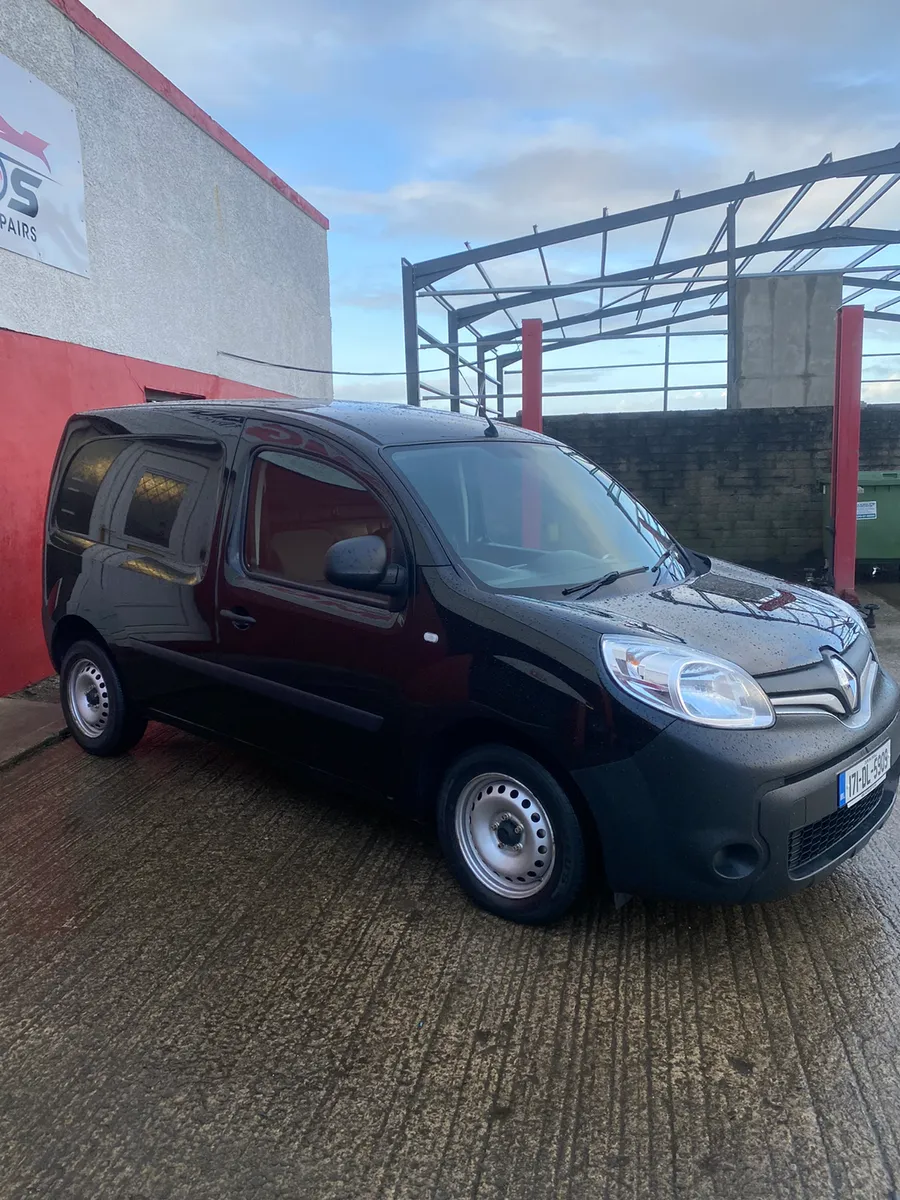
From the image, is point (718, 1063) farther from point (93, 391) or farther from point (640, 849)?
point (93, 391)

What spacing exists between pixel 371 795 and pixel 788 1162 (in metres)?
1.82

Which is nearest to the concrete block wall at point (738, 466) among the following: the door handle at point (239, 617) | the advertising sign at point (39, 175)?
the advertising sign at point (39, 175)

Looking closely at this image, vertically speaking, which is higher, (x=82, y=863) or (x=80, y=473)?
(x=80, y=473)

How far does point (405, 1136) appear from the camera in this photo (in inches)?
84.0

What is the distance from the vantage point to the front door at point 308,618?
3.21m

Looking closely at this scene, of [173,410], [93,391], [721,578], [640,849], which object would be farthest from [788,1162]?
[93,391]

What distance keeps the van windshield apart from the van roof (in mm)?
81

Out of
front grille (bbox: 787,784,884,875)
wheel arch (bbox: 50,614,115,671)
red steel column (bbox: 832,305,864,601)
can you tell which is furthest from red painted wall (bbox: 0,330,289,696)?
red steel column (bbox: 832,305,864,601)

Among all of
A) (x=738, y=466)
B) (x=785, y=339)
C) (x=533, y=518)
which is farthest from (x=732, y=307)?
(x=533, y=518)

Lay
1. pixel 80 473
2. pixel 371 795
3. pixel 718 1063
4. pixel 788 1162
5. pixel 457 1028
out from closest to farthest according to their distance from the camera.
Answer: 1. pixel 788 1162
2. pixel 718 1063
3. pixel 457 1028
4. pixel 371 795
5. pixel 80 473

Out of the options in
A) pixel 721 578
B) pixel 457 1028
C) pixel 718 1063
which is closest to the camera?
pixel 718 1063

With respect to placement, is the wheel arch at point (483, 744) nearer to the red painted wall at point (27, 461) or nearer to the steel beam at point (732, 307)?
the red painted wall at point (27, 461)

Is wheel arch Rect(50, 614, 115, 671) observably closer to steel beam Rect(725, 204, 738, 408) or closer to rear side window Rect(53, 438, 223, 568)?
rear side window Rect(53, 438, 223, 568)

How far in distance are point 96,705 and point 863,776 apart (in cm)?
373
